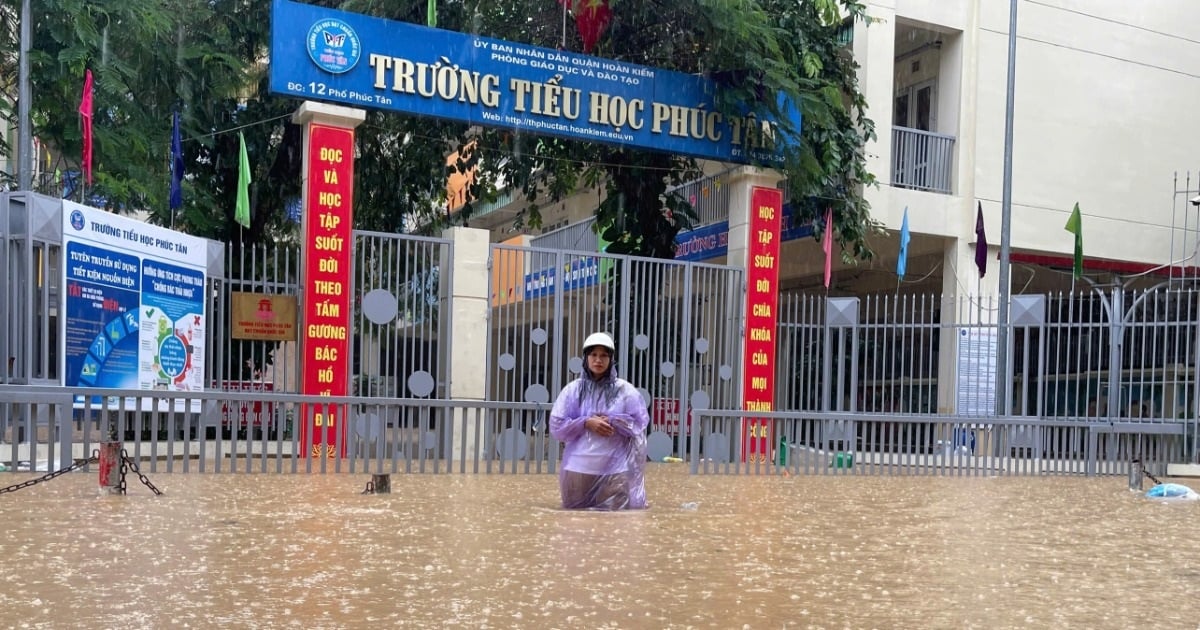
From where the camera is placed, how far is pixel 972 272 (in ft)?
68.3

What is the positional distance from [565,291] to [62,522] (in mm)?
9130

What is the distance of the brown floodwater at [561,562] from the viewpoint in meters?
4.76

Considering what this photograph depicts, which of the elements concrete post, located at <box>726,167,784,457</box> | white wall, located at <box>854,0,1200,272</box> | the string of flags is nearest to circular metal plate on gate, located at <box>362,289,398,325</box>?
concrete post, located at <box>726,167,784,457</box>

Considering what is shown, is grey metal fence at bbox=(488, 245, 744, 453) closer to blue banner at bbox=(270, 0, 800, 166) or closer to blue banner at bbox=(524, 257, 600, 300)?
blue banner at bbox=(524, 257, 600, 300)

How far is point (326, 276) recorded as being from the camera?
46.2 feet

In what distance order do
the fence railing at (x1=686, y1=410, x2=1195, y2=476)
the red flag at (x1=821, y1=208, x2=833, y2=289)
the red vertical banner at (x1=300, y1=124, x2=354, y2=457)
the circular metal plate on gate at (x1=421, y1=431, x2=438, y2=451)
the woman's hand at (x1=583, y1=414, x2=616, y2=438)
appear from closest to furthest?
the woman's hand at (x1=583, y1=414, x2=616, y2=438) → the circular metal plate on gate at (x1=421, y1=431, x2=438, y2=451) → the red vertical banner at (x1=300, y1=124, x2=354, y2=457) → the fence railing at (x1=686, y1=410, x2=1195, y2=476) → the red flag at (x1=821, y1=208, x2=833, y2=289)

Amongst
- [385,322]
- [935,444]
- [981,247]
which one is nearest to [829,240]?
[981,247]

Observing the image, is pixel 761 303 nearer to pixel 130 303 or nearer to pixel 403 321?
pixel 403 321

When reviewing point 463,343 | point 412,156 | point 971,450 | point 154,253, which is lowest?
point 971,450

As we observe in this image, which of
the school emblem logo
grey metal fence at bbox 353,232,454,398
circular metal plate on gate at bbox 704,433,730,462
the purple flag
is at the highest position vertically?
the school emblem logo

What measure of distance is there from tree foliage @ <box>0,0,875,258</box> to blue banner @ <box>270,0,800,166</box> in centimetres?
48

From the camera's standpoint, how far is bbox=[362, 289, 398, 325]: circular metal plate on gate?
46.0 feet

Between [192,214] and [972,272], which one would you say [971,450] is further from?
[192,214]

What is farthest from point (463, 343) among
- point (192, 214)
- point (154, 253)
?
point (192, 214)
